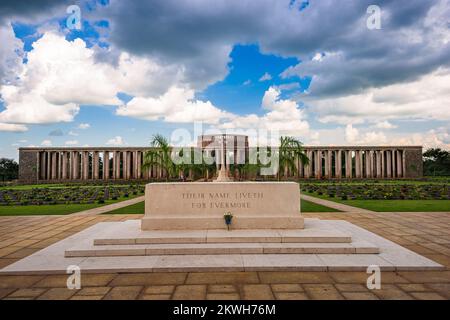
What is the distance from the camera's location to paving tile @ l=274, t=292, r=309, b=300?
503cm

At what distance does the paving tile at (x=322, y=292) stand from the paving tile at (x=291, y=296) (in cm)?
13

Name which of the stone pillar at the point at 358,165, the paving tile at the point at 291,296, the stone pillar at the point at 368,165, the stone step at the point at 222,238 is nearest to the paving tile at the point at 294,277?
the paving tile at the point at 291,296

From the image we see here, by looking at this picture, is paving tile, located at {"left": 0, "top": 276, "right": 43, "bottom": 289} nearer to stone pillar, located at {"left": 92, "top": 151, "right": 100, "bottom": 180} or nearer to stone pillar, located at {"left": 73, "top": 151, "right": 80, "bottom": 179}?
stone pillar, located at {"left": 92, "top": 151, "right": 100, "bottom": 180}

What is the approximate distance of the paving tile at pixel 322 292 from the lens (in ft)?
16.6

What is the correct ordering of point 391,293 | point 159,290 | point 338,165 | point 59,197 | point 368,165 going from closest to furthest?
point 391,293 → point 159,290 → point 59,197 → point 338,165 → point 368,165

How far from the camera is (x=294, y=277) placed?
19.7 feet

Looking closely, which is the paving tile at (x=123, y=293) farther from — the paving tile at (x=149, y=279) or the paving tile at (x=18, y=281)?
the paving tile at (x=18, y=281)

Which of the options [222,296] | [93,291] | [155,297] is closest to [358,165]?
[222,296]

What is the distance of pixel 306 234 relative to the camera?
824 centimetres

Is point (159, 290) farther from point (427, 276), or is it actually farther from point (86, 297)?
point (427, 276)

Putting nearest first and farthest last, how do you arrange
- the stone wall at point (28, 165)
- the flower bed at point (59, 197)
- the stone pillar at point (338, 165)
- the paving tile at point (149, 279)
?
the paving tile at point (149, 279), the flower bed at point (59, 197), the stone pillar at point (338, 165), the stone wall at point (28, 165)

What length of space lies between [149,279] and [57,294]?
5.60 feet
